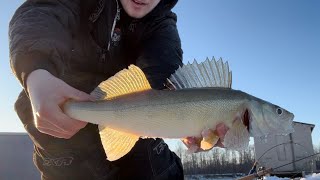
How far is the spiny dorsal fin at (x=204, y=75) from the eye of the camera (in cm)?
298

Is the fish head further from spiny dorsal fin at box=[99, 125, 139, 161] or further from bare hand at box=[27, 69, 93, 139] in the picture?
bare hand at box=[27, 69, 93, 139]

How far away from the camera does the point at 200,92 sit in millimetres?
2764

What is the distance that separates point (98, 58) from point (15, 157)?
9.94 metres

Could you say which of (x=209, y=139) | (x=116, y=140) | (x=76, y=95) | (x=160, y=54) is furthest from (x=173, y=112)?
(x=160, y=54)

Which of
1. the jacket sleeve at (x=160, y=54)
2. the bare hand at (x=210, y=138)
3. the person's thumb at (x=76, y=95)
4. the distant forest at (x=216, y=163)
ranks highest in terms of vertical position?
the jacket sleeve at (x=160, y=54)

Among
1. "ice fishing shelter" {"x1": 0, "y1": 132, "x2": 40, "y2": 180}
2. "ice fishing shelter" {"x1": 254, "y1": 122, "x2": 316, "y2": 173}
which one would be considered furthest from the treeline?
"ice fishing shelter" {"x1": 0, "y1": 132, "x2": 40, "y2": 180}

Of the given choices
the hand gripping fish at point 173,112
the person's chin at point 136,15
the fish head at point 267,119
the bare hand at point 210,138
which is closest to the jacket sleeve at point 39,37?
the hand gripping fish at point 173,112

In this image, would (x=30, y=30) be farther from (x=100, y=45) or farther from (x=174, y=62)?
(x=174, y=62)

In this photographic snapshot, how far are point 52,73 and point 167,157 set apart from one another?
2016 mm

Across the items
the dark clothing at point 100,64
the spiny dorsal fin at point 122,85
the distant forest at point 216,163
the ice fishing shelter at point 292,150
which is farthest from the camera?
the distant forest at point 216,163

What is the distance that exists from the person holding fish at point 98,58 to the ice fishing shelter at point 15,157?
30.5 ft

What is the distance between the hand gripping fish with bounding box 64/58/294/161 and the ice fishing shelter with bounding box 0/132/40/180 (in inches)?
423

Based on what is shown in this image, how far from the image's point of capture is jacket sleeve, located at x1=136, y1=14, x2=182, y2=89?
3951mm

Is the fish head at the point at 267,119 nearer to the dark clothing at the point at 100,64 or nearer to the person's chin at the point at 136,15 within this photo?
the dark clothing at the point at 100,64
